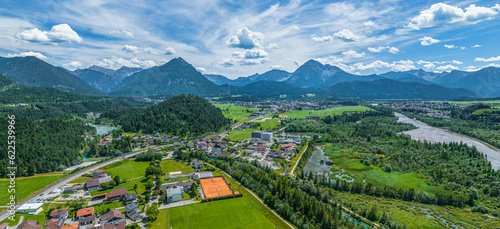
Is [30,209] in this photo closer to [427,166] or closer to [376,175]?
[376,175]

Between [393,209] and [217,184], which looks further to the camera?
[217,184]

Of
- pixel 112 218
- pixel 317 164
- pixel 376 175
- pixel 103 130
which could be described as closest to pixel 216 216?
pixel 112 218

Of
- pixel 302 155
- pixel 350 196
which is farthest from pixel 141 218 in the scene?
pixel 302 155

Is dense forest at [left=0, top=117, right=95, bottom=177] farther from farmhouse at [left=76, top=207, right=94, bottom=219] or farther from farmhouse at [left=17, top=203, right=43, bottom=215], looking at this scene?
farmhouse at [left=76, top=207, right=94, bottom=219]

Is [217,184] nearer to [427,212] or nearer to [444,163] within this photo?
[427,212]

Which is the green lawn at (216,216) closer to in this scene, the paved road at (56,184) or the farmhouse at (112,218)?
the farmhouse at (112,218)

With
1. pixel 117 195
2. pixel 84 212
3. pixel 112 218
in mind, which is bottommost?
pixel 112 218

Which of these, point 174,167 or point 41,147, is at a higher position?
point 41,147
